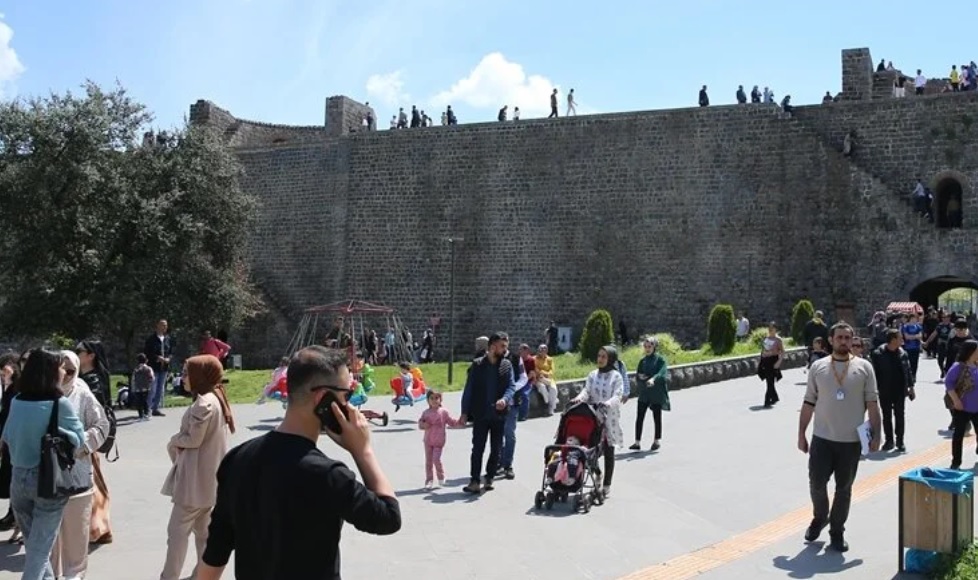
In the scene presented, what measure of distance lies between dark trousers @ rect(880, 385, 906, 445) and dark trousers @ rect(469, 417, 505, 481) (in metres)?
4.59

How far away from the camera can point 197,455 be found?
19.9 ft

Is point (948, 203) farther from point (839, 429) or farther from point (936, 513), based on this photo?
point (936, 513)

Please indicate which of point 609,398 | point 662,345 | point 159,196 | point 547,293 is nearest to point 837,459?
point 609,398

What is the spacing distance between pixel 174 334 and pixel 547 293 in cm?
1164

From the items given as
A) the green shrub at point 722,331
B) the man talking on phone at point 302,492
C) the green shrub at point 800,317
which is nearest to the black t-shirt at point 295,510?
the man talking on phone at point 302,492

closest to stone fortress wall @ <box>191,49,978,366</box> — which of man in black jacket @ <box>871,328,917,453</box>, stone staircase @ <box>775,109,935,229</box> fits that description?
stone staircase @ <box>775,109,935,229</box>

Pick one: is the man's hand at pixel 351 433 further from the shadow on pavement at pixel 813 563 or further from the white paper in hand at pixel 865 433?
the white paper in hand at pixel 865 433

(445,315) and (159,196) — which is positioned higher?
(159,196)

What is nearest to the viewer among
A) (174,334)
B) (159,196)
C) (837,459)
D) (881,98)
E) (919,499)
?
(919,499)

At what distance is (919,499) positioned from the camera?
630 centimetres

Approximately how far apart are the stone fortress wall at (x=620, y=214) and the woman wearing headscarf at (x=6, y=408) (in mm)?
23173

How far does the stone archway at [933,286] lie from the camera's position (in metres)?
26.5

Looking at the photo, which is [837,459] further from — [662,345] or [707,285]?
[707,285]

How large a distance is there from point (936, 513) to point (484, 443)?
4.32 metres
